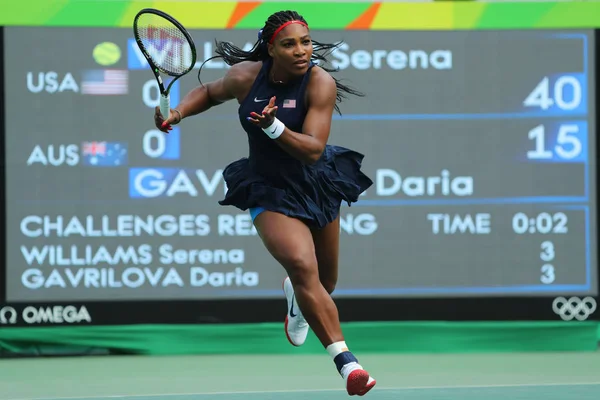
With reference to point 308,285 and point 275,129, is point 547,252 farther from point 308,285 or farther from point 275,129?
point 275,129

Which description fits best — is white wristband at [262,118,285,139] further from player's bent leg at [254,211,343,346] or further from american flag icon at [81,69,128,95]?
american flag icon at [81,69,128,95]

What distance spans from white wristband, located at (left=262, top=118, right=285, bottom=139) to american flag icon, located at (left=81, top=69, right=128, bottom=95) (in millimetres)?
2634

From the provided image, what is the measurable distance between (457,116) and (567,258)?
3.65 feet

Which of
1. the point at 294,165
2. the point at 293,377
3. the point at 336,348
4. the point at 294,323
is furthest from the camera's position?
the point at 293,377

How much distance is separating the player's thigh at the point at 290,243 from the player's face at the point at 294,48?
2.03ft

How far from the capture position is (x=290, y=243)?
4.62m

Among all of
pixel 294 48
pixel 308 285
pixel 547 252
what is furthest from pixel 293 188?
pixel 547 252

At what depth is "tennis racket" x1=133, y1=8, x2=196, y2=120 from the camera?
4.86 meters

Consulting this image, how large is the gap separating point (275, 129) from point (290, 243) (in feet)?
1.62

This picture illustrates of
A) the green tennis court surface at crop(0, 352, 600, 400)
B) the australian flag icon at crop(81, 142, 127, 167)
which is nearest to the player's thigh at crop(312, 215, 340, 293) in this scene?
the green tennis court surface at crop(0, 352, 600, 400)

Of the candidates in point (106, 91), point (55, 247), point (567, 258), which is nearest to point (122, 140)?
point (106, 91)

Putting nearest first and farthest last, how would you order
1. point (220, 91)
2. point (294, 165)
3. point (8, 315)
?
point (294, 165), point (220, 91), point (8, 315)

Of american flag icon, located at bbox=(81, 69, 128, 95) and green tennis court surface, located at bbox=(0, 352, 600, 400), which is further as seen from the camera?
american flag icon, located at bbox=(81, 69, 128, 95)

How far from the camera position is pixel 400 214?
6.99 m
